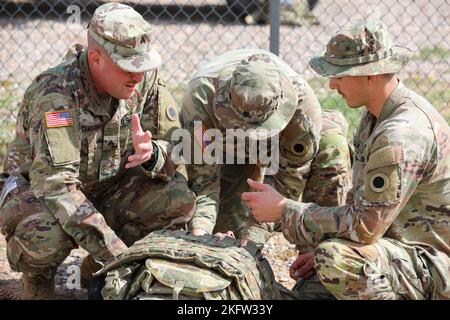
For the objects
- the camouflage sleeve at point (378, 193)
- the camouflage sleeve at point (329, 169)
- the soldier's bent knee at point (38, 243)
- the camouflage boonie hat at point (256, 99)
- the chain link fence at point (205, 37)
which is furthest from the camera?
the chain link fence at point (205, 37)

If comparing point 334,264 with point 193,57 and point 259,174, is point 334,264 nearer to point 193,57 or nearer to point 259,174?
point 259,174

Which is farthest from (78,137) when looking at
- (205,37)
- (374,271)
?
(205,37)

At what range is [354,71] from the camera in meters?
3.73

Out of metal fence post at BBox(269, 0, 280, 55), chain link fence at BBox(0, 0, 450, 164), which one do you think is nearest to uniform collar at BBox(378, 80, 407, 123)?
metal fence post at BBox(269, 0, 280, 55)

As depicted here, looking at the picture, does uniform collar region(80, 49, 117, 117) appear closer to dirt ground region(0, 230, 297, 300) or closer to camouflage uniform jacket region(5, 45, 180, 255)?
camouflage uniform jacket region(5, 45, 180, 255)

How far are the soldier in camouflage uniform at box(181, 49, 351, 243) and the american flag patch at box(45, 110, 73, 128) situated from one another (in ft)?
1.97

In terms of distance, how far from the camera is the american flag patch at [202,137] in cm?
430

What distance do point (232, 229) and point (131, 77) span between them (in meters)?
1.08

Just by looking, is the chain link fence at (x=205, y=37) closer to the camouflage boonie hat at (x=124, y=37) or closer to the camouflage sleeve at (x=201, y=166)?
the camouflage sleeve at (x=201, y=166)

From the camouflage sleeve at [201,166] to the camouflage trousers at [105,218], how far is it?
12cm

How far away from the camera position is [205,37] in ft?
31.5

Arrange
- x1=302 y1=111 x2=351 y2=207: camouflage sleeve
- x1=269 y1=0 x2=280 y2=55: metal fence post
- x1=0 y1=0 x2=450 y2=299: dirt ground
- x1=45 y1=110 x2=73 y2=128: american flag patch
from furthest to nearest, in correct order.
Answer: x1=0 y1=0 x2=450 y2=299: dirt ground < x1=269 y1=0 x2=280 y2=55: metal fence post < x1=302 y1=111 x2=351 y2=207: camouflage sleeve < x1=45 y1=110 x2=73 y2=128: american flag patch

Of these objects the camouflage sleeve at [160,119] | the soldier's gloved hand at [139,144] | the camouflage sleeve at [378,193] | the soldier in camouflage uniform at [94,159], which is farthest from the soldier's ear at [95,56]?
the camouflage sleeve at [378,193]

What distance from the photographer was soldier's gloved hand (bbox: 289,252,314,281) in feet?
14.2
